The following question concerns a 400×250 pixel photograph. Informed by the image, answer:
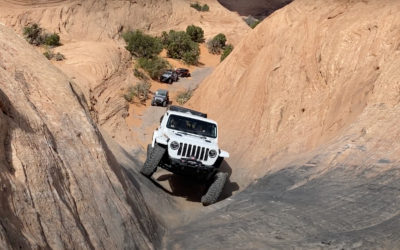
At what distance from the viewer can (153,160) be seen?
1573 cm

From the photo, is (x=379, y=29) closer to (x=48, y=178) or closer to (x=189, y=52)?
(x=48, y=178)

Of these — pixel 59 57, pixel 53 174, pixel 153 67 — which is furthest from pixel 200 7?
pixel 53 174

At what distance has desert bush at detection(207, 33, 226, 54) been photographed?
174 feet

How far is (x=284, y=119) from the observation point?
20.3 m

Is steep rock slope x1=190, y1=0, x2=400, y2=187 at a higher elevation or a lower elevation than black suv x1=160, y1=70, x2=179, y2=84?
higher

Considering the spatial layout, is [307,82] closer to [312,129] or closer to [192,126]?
[312,129]

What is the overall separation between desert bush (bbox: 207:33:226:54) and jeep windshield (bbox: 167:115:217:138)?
36683mm

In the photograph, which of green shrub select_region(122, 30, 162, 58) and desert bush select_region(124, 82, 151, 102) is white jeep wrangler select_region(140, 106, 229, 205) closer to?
desert bush select_region(124, 82, 151, 102)

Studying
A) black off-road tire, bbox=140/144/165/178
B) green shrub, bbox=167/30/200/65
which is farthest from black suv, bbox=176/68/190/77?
black off-road tire, bbox=140/144/165/178

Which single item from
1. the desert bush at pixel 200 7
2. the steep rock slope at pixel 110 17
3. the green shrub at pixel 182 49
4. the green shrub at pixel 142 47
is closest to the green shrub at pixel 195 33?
the steep rock slope at pixel 110 17

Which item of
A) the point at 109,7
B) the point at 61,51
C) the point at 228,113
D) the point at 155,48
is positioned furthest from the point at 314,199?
the point at 109,7

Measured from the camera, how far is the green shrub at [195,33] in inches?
2172

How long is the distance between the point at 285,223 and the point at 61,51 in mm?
26217

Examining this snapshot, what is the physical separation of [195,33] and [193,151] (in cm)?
4153
